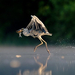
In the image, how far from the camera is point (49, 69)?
17.6 ft

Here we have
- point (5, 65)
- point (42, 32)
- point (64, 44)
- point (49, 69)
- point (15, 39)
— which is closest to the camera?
point (49, 69)

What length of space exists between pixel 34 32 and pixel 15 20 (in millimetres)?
6321

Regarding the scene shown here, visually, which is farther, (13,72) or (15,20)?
(15,20)

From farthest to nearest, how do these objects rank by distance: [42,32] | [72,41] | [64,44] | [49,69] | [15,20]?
[15,20] < [72,41] < [64,44] < [42,32] < [49,69]

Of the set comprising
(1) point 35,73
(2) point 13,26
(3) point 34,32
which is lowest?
(1) point 35,73

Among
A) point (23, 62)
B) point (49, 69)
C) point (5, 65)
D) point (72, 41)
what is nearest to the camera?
point (49, 69)

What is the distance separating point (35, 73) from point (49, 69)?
0.51 m

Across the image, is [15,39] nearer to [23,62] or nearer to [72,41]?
[72,41]

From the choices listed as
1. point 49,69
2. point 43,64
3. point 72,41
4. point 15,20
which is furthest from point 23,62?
point 15,20

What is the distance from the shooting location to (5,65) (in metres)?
5.91

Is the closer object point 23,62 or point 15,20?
point 23,62

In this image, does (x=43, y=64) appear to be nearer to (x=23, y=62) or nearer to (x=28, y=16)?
(x=23, y=62)

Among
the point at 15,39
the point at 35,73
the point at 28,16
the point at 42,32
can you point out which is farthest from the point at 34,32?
the point at 28,16

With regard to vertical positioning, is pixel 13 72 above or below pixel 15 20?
below
